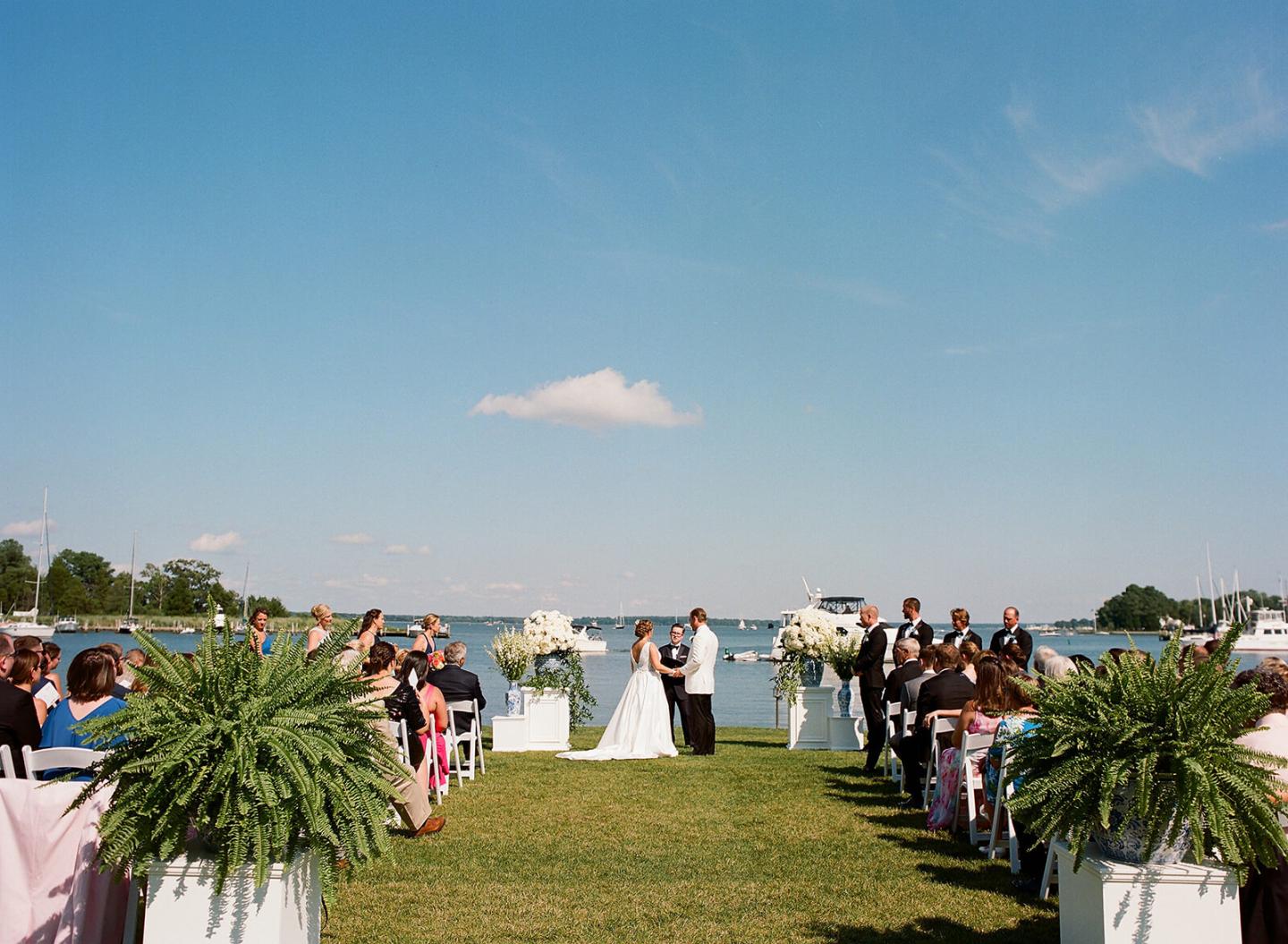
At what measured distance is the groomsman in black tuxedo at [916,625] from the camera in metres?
14.0

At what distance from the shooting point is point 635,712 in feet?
52.1

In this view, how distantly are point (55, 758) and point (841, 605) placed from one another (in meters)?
48.6

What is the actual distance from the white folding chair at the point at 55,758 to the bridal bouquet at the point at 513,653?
10.6 meters

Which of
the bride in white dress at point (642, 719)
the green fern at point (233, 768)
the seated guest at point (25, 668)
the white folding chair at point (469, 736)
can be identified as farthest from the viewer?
the bride in white dress at point (642, 719)

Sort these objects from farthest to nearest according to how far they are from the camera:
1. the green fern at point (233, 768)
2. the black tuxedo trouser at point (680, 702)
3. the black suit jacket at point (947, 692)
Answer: the black tuxedo trouser at point (680, 702) → the black suit jacket at point (947, 692) → the green fern at point (233, 768)

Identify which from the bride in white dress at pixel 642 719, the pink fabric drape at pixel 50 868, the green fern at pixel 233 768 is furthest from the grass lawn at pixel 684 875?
the bride in white dress at pixel 642 719

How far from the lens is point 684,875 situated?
25.7 feet

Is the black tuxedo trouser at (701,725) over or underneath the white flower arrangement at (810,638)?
underneath

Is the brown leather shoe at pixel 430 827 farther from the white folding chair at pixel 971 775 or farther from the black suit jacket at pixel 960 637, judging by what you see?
the black suit jacket at pixel 960 637

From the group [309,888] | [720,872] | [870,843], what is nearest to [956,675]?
[870,843]

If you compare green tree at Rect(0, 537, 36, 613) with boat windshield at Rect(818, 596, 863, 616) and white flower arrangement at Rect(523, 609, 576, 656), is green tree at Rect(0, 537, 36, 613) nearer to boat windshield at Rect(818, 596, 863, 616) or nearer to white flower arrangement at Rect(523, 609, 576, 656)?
boat windshield at Rect(818, 596, 863, 616)

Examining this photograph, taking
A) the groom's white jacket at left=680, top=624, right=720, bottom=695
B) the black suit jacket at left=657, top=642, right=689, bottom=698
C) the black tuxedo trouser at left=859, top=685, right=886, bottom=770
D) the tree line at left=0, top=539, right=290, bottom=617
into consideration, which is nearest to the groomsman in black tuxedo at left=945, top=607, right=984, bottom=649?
the black tuxedo trouser at left=859, top=685, right=886, bottom=770

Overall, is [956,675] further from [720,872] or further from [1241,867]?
[1241,867]

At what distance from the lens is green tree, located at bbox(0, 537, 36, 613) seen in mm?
105312
